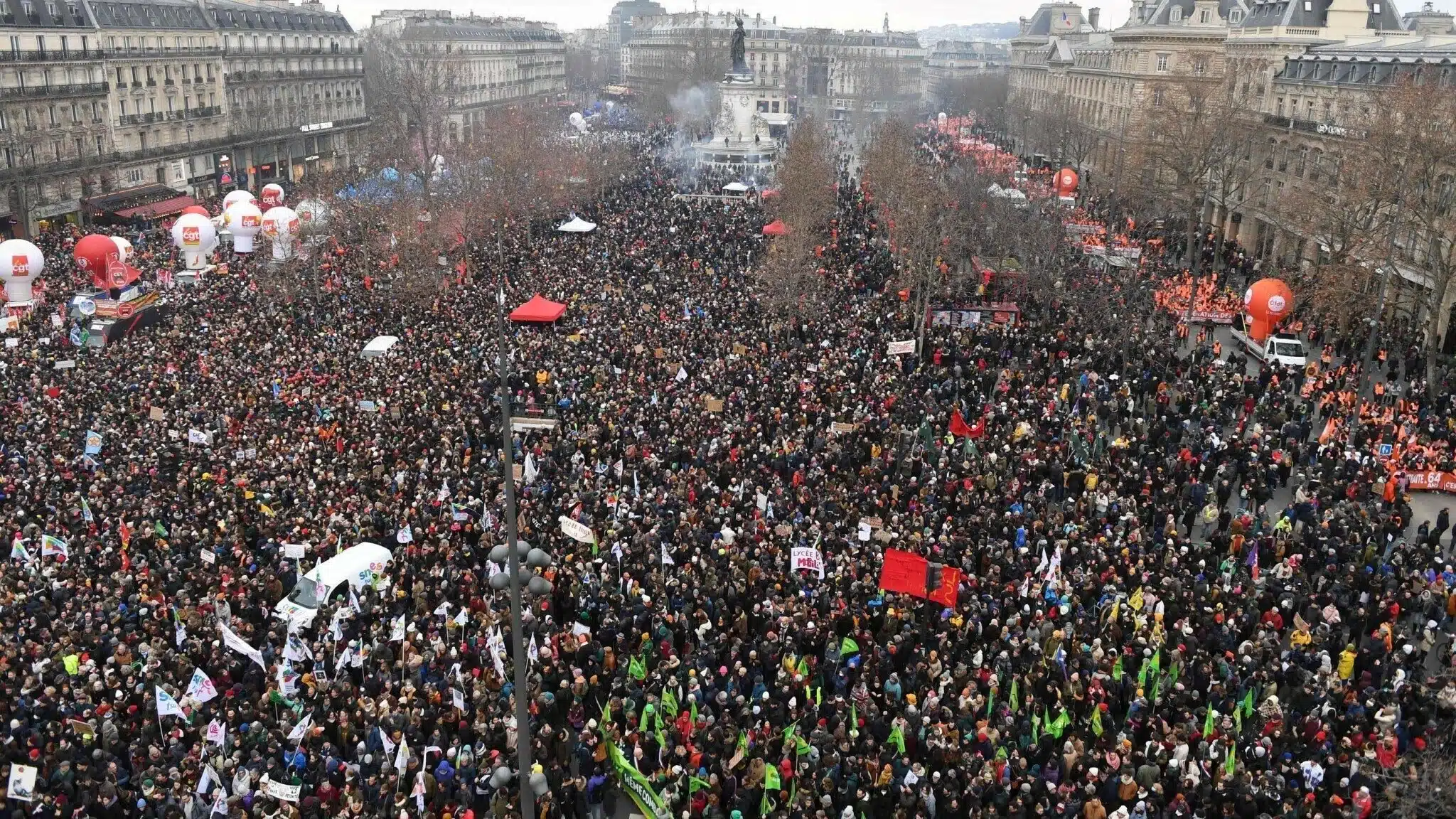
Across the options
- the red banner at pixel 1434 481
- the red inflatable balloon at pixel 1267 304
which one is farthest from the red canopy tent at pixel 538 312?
the red banner at pixel 1434 481

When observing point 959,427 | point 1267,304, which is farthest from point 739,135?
point 959,427

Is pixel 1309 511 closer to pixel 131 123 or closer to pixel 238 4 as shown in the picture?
pixel 131 123

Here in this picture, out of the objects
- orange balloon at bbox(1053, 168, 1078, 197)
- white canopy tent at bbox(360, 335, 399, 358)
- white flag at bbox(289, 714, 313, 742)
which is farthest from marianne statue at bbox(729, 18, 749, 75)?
white flag at bbox(289, 714, 313, 742)

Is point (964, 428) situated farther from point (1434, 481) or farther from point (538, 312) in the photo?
point (538, 312)

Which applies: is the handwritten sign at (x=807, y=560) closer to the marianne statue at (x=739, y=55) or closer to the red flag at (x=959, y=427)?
the red flag at (x=959, y=427)

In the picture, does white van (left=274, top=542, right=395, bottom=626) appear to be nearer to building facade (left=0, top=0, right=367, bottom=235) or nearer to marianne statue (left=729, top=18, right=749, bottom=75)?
building facade (left=0, top=0, right=367, bottom=235)

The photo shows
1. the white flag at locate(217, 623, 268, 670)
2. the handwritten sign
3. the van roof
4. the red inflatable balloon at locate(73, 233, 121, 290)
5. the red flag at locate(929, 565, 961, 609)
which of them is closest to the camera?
the white flag at locate(217, 623, 268, 670)
